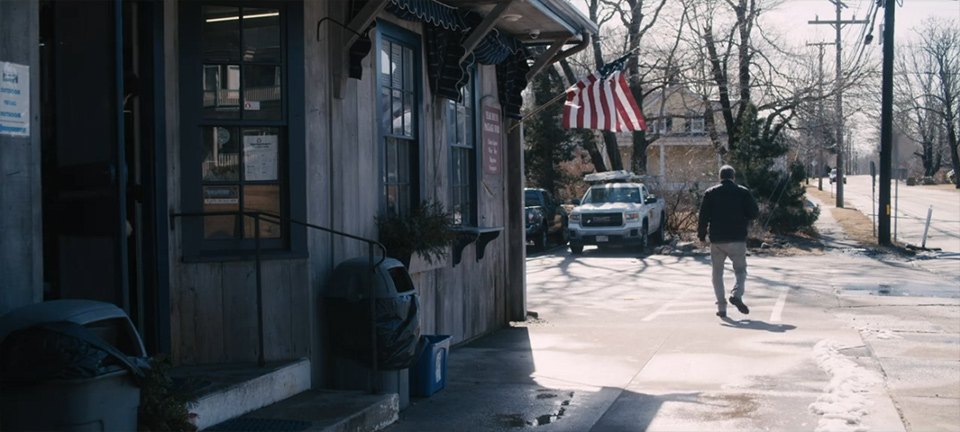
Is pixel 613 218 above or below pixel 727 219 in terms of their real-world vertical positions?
below

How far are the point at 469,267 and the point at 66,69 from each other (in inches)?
226

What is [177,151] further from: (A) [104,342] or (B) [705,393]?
(B) [705,393]

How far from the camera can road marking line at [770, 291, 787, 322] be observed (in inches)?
531

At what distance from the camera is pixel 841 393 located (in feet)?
27.9

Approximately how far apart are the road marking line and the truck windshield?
11697 mm

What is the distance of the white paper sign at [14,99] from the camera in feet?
16.0

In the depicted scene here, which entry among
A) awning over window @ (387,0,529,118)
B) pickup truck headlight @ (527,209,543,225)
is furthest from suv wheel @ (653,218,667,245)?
awning over window @ (387,0,529,118)

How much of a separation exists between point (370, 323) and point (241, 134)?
1.68 meters

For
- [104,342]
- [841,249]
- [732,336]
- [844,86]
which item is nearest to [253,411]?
[104,342]

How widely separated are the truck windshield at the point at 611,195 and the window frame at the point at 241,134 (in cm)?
2131

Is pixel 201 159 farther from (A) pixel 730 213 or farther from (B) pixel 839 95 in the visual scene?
(B) pixel 839 95

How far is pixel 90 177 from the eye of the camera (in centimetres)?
657

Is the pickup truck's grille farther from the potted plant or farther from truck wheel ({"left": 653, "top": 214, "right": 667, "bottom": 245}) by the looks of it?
the potted plant

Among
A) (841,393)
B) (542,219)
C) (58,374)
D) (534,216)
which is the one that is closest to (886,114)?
(542,219)
